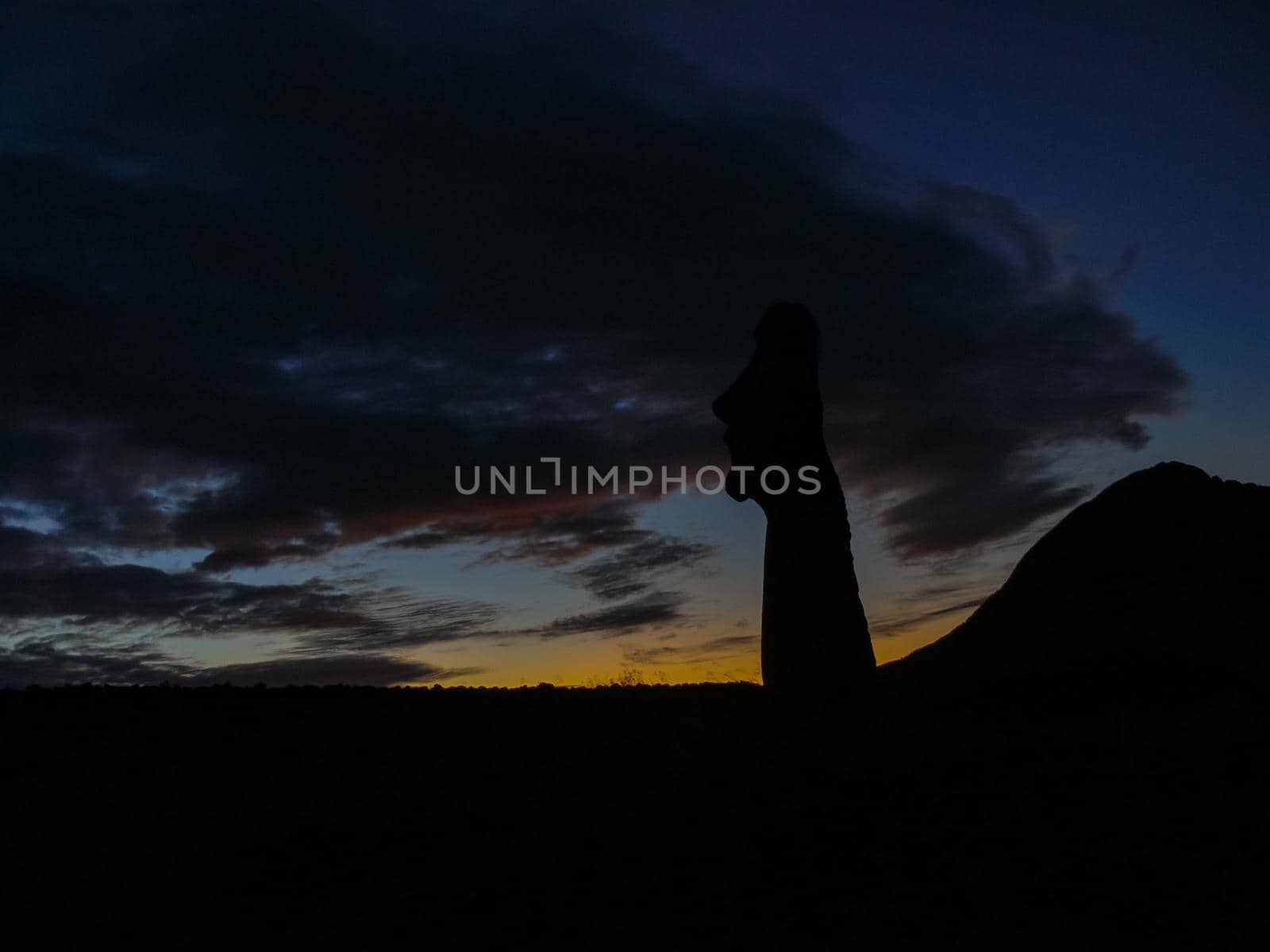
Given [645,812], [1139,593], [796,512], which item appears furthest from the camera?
[1139,593]

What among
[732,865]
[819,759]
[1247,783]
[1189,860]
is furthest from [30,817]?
[1247,783]

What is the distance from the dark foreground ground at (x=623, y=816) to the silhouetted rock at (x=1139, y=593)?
7.22 meters

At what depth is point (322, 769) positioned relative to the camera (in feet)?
37.2

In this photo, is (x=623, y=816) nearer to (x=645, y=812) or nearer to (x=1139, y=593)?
(x=645, y=812)

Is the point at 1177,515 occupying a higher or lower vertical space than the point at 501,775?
higher

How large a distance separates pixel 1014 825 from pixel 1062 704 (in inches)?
210

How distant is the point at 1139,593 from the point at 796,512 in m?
12.9

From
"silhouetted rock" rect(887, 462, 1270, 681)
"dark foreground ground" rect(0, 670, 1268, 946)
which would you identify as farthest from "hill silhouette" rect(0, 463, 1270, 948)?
"silhouetted rock" rect(887, 462, 1270, 681)

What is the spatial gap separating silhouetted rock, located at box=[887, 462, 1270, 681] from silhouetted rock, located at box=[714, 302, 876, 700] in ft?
20.8

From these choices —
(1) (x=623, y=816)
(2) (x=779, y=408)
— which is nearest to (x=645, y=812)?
(1) (x=623, y=816)

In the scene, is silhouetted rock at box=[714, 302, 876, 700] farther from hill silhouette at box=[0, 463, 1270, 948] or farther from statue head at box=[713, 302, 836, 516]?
hill silhouette at box=[0, 463, 1270, 948]

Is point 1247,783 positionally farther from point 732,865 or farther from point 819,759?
point 732,865

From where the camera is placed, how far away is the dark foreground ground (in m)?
9.03

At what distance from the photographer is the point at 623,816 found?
430 inches
